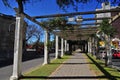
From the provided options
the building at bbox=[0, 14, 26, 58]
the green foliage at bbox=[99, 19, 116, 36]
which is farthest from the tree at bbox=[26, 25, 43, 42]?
the green foliage at bbox=[99, 19, 116, 36]

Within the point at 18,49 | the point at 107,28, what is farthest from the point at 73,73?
the point at 107,28

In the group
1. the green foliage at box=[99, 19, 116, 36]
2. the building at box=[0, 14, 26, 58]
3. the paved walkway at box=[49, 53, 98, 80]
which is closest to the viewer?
the paved walkway at box=[49, 53, 98, 80]

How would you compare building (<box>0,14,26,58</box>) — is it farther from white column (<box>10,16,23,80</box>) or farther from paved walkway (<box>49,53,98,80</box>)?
white column (<box>10,16,23,80</box>)

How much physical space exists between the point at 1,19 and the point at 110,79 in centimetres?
5176

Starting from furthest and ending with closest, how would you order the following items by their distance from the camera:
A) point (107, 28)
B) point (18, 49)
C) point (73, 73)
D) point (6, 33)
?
point (6, 33) < point (107, 28) < point (73, 73) < point (18, 49)

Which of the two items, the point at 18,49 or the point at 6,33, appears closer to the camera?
the point at 18,49

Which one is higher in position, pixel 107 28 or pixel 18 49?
pixel 107 28

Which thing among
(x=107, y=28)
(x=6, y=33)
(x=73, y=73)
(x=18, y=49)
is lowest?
(x=73, y=73)

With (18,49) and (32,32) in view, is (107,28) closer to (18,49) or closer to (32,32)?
(18,49)

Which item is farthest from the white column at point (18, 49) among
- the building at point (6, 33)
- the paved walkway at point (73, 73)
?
the building at point (6, 33)

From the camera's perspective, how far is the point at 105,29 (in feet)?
81.7

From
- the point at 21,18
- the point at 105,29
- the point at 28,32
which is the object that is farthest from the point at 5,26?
the point at 21,18

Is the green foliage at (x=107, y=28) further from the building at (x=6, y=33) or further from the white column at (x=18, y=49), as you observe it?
the building at (x=6, y=33)

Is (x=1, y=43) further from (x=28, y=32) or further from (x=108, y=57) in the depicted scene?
(x=108, y=57)
